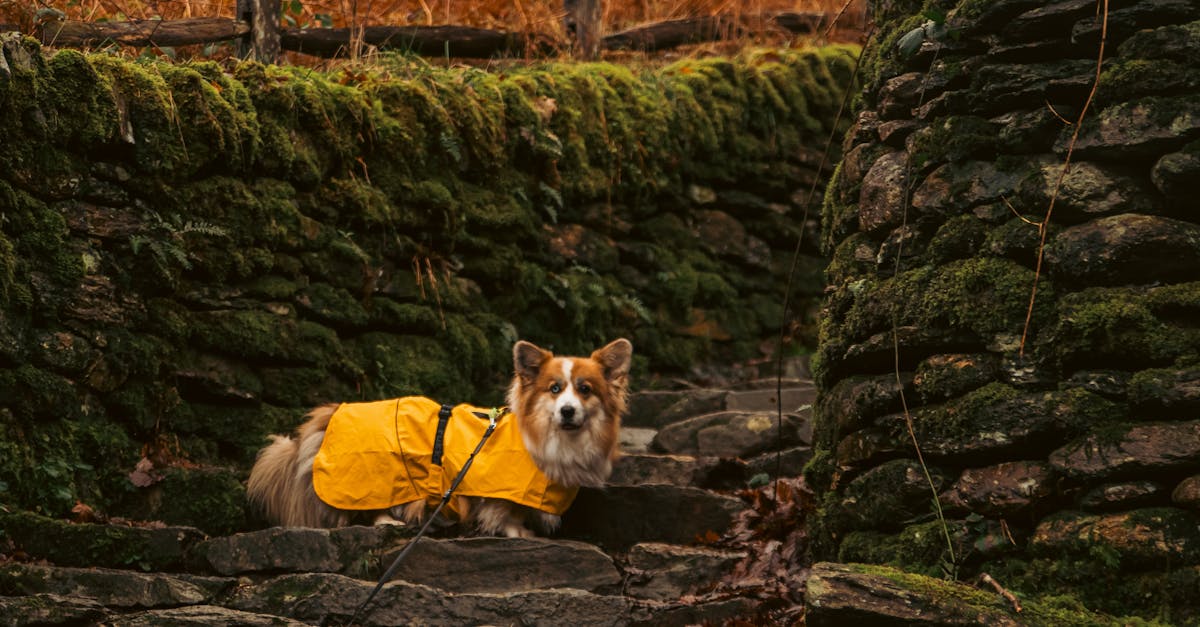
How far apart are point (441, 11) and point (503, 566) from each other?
21.6 feet

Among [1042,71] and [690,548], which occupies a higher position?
[1042,71]

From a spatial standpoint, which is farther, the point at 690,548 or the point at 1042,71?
the point at 690,548

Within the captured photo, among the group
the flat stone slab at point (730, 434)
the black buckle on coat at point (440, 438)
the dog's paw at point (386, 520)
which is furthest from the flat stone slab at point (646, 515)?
the flat stone slab at point (730, 434)

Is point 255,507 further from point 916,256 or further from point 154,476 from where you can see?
point 916,256

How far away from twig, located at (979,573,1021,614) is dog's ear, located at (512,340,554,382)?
3.28m

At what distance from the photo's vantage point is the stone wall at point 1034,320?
4.08 m

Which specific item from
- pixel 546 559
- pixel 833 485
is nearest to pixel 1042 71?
pixel 833 485

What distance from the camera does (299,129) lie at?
7.40m

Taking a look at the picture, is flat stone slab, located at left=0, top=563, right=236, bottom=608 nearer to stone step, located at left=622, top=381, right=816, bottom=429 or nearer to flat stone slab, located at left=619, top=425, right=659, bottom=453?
flat stone slab, located at left=619, top=425, right=659, bottom=453

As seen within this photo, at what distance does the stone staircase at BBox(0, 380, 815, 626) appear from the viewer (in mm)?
4836

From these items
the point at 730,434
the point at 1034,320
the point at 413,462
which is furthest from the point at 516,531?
the point at 1034,320

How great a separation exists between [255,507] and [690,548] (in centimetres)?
243

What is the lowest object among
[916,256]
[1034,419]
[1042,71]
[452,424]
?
[452,424]

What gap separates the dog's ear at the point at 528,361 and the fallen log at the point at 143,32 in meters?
2.96
